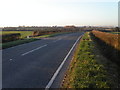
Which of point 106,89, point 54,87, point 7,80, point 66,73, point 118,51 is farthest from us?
point 118,51

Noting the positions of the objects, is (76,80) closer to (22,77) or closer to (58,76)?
(58,76)

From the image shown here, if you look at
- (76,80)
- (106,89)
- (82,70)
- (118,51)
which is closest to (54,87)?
(76,80)

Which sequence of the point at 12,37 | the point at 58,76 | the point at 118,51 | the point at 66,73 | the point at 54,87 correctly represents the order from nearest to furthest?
the point at 54,87 → the point at 58,76 → the point at 66,73 → the point at 118,51 → the point at 12,37

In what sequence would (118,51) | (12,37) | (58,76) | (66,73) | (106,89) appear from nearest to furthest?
(106,89), (58,76), (66,73), (118,51), (12,37)

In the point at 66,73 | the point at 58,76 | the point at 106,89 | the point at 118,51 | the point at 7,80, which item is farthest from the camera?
the point at 118,51

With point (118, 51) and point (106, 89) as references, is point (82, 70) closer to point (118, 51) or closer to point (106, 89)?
point (106, 89)

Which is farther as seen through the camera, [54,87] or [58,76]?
[58,76]

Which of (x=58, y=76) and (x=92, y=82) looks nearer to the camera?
(x=92, y=82)

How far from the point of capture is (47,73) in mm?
8906

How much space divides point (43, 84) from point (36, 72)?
73.1 inches

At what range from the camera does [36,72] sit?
29.6ft

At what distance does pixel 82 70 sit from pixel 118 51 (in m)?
9.12

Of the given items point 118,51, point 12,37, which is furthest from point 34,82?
point 12,37

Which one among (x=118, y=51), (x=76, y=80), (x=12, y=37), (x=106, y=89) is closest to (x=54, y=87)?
(x=76, y=80)
